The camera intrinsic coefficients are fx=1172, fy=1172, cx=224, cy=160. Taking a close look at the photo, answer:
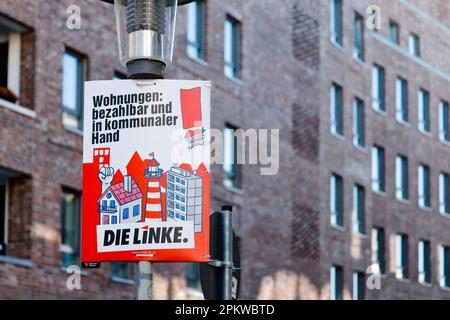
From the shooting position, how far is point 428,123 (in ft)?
174

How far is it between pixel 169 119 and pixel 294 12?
35.5m

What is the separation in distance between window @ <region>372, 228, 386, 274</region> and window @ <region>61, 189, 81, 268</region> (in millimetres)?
20970

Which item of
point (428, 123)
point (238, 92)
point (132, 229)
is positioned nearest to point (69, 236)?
point (238, 92)

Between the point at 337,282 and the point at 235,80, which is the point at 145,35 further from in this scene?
the point at 337,282

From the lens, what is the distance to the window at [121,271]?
95.5 ft

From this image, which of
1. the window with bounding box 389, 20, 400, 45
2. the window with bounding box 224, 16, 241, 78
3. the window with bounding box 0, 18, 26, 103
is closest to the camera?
the window with bounding box 0, 18, 26, 103

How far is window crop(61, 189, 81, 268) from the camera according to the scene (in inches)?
1075

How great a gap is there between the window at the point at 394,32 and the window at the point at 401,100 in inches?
65.2

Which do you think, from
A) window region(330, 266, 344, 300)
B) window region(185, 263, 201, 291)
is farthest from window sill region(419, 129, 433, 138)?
window region(185, 263, 201, 291)

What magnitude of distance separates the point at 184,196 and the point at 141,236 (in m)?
0.27

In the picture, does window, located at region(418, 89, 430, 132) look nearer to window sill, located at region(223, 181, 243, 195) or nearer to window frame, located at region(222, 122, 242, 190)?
window frame, located at region(222, 122, 242, 190)
